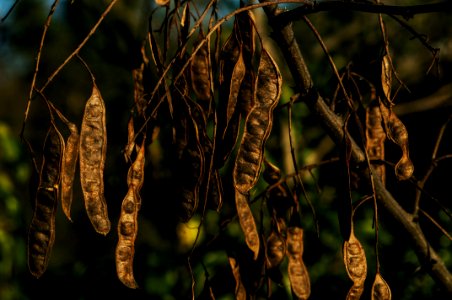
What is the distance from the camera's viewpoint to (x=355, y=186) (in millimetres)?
1372

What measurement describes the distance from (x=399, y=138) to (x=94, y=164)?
576 millimetres

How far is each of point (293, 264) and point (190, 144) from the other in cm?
37

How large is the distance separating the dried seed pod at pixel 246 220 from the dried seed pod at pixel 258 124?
0.06 meters

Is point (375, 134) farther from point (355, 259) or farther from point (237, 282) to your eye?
point (237, 282)

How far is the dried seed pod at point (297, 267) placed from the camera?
129cm

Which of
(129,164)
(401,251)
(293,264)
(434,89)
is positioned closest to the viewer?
(129,164)

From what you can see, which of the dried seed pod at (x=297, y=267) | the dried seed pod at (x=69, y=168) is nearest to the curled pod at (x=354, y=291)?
the dried seed pod at (x=297, y=267)

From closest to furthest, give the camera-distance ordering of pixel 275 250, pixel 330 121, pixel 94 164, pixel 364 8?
1. pixel 364 8
2. pixel 94 164
3. pixel 330 121
4. pixel 275 250

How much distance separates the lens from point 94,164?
110 centimetres

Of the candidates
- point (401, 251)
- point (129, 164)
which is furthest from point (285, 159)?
point (129, 164)

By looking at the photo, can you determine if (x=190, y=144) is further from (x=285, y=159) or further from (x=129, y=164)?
(x=285, y=159)

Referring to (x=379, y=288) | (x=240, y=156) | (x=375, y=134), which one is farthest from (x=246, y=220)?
(x=375, y=134)

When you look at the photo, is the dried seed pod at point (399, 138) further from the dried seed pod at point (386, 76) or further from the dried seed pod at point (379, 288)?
the dried seed pod at point (379, 288)

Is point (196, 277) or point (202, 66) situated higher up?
point (202, 66)
